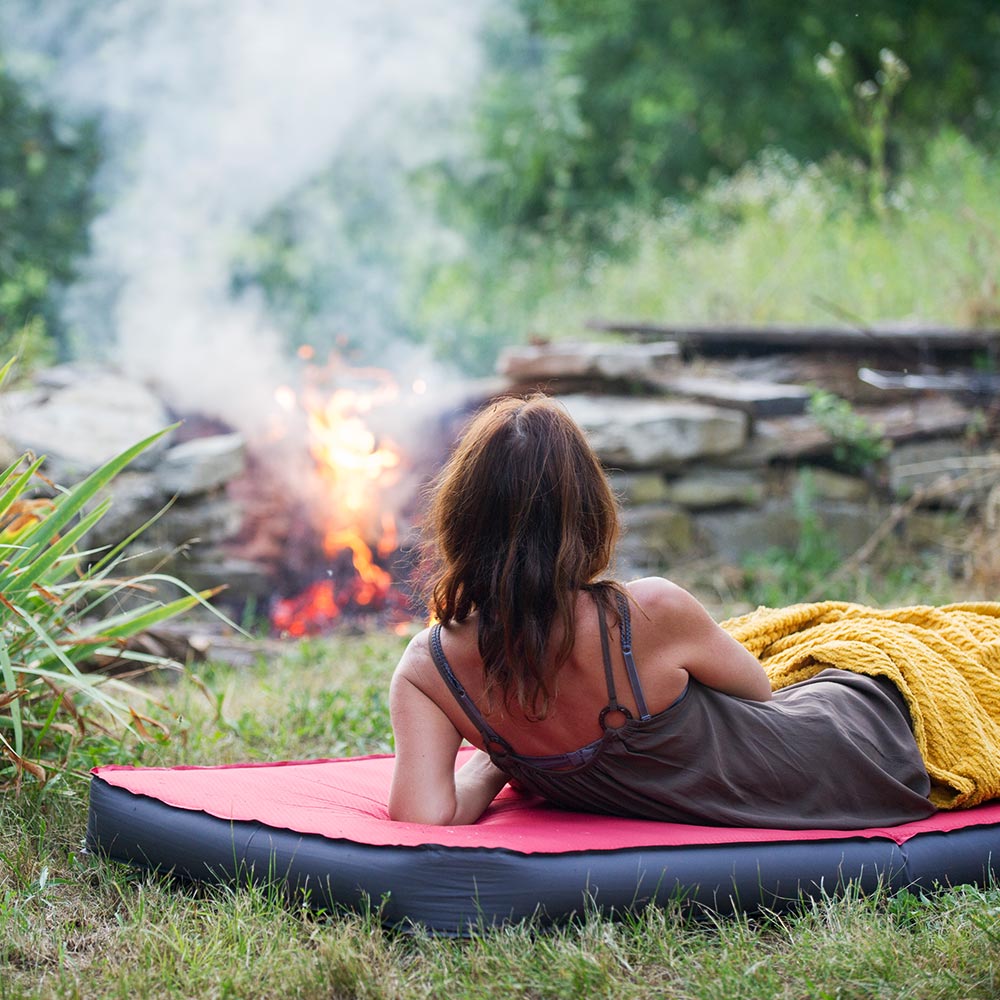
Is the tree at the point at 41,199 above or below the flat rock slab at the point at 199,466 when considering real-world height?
above

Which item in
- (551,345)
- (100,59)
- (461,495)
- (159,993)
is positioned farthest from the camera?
(100,59)

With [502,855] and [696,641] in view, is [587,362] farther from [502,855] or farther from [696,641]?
[502,855]

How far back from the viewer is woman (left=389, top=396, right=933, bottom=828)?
2.14 m

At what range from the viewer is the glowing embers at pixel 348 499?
17.8 ft

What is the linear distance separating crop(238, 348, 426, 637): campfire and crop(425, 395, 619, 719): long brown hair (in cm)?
310

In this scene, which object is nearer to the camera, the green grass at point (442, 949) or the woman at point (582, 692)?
the green grass at point (442, 949)

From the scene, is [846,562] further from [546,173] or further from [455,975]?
[546,173]

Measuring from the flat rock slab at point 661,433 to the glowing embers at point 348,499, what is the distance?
1.02 m

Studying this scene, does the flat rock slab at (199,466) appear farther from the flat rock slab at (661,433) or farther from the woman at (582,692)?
the woman at (582,692)

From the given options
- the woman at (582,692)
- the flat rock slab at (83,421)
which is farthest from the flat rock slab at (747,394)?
the woman at (582,692)

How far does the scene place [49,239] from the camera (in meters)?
10.7

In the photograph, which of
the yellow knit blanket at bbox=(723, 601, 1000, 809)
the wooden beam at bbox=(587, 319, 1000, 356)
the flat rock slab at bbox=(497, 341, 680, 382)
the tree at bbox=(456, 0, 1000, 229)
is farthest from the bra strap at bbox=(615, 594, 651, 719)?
the tree at bbox=(456, 0, 1000, 229)

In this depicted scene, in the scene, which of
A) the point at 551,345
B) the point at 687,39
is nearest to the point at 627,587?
the point at 551,345

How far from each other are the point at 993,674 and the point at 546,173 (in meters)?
10.4
